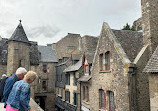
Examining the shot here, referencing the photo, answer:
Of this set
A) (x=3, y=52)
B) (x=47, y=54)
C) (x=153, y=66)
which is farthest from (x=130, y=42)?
(x=47, y=54)

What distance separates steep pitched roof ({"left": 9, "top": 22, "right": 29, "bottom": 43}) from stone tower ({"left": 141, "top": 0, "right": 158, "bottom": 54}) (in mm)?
17868

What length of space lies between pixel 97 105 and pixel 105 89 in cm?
211

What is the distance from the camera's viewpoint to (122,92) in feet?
29.2

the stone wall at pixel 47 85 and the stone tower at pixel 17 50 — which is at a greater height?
the stone tower at pixel 17 50

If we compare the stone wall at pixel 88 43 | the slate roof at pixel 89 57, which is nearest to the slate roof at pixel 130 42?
the slate roof at pixel 89 57

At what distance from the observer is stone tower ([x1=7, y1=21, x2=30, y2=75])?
21109 mm

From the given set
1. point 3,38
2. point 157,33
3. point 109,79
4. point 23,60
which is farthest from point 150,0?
point 3,38

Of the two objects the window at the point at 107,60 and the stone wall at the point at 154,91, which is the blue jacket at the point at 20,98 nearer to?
the stone wall at the point at 154,91

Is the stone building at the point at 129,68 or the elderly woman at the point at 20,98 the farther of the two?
the stone building at the point at 129,68

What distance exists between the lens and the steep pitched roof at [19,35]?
2138cm

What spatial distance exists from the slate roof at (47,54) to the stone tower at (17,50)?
645 centimetres

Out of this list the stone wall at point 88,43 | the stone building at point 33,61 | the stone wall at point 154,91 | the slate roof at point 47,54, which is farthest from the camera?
the slate roof at point 47,54

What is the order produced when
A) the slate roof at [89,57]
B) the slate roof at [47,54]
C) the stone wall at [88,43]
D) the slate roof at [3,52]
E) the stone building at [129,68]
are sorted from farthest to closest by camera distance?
the slate roof at [47,54] < the slate roof at [3,52] < the stone wall at [88,43] < the slate roof at [89,57] < the stone building at [129,68]

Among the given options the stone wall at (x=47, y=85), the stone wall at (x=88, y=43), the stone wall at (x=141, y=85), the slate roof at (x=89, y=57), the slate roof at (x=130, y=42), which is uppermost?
the stone wall at (x=88, y=43)
